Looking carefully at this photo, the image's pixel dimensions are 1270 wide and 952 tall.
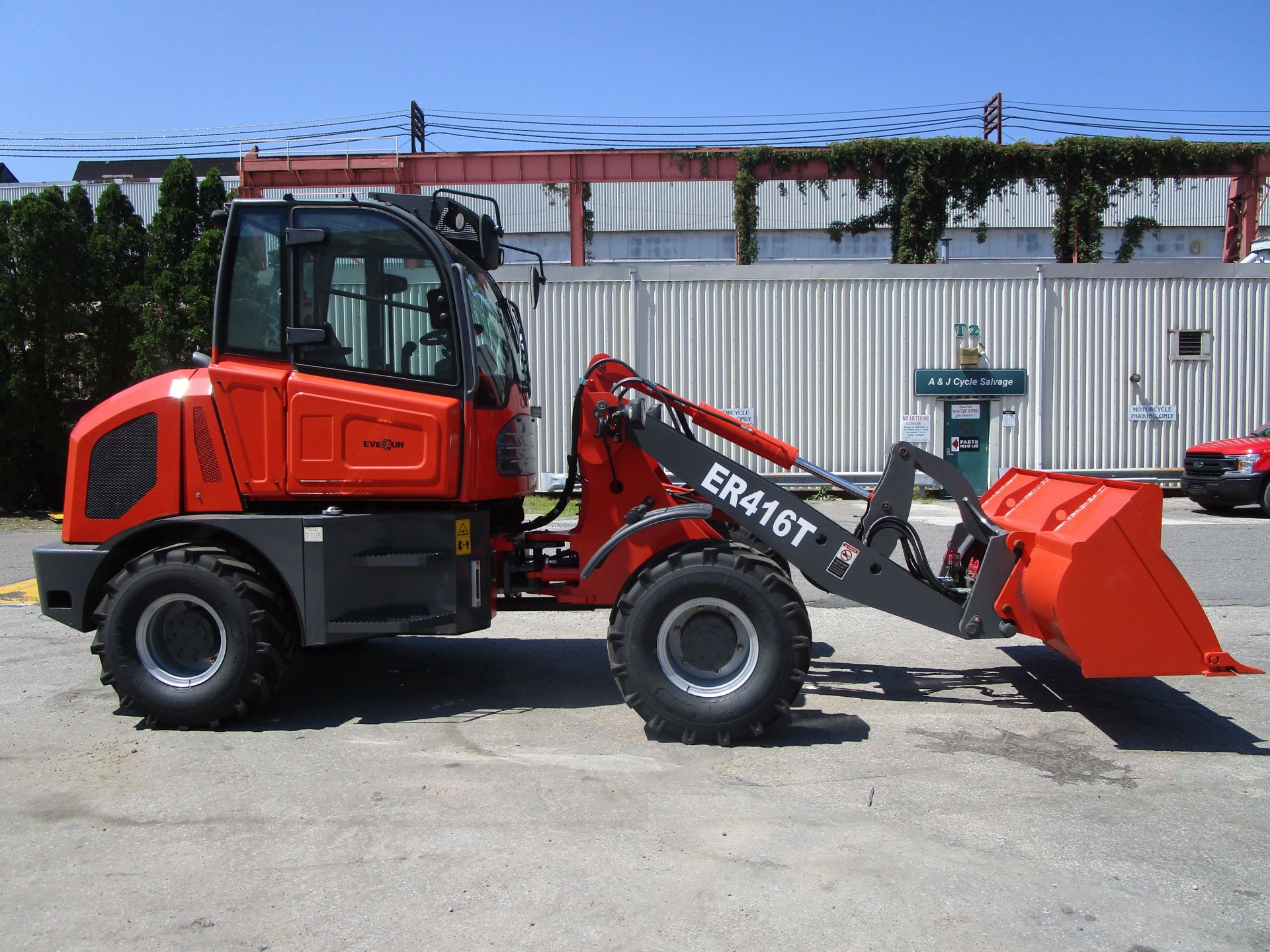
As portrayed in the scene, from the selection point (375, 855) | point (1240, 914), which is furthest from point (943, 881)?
point (375, 855)

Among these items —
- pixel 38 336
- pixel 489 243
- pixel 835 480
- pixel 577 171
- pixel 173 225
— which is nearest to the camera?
pixel 489 243

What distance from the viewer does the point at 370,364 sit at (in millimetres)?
5051

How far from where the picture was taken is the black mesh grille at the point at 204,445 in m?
5.04

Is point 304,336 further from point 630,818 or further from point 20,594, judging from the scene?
point 20,594

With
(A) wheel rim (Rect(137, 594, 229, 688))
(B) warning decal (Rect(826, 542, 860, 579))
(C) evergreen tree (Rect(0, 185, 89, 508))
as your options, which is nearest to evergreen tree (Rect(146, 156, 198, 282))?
(C) evergreen tree (Rect(0, 185, 89, 508))

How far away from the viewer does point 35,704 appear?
18.3ft

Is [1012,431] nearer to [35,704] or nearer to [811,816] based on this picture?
[811,816]

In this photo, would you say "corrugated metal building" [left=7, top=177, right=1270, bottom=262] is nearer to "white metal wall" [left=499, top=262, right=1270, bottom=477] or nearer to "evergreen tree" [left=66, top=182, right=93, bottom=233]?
"white metal wall" [left=499, top=262, right=1270, bottom=477]

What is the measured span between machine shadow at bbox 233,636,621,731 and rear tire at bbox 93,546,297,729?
32cm

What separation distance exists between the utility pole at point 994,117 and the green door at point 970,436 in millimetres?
14931

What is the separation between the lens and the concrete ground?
3.15m

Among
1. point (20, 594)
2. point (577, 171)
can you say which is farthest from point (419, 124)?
point (20, 594)

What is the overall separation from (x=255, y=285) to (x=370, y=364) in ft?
2.63

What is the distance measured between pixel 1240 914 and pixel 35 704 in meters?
6.37
